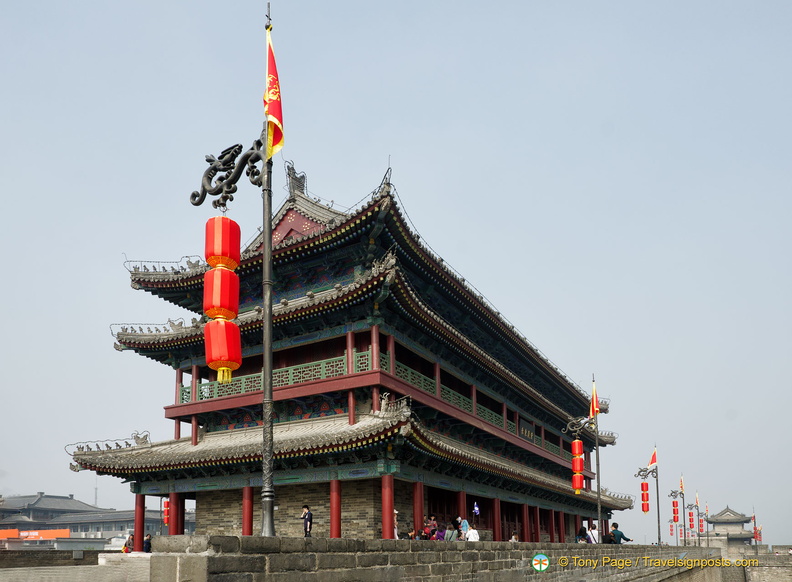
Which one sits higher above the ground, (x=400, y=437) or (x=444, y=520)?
(x=400, y=437)

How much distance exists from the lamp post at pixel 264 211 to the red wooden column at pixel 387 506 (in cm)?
942

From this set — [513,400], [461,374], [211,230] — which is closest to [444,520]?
[461,374]

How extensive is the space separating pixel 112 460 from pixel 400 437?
11.4 meters

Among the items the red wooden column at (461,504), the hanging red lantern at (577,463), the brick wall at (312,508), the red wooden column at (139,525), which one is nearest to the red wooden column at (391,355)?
the brick wall at (312,508)

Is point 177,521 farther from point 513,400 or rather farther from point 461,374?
point 513,400

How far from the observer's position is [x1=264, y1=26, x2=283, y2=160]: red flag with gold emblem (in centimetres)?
1170

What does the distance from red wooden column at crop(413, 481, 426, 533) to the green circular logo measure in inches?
157

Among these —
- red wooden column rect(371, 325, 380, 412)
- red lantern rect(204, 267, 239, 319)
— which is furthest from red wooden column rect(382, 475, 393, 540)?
red lantern rect(204, 267, 239, 319)

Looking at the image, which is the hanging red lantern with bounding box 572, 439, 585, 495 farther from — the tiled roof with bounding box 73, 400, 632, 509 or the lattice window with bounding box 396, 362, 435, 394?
the lattice window with bounding box 396, 362, 435, 394

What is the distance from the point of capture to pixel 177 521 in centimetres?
2539

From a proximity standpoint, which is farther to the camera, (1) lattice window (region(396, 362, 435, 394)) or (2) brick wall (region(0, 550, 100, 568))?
(1) lattice window (region(396, 362, 435, 394))

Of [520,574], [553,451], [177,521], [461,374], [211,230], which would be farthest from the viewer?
[553,451]

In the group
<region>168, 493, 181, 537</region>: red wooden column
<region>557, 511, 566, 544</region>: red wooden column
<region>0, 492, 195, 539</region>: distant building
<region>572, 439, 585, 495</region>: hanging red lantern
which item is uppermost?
<region>572, 439, 585, 495</region>: hanging red lantern

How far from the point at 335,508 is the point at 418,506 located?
8.13 feet
